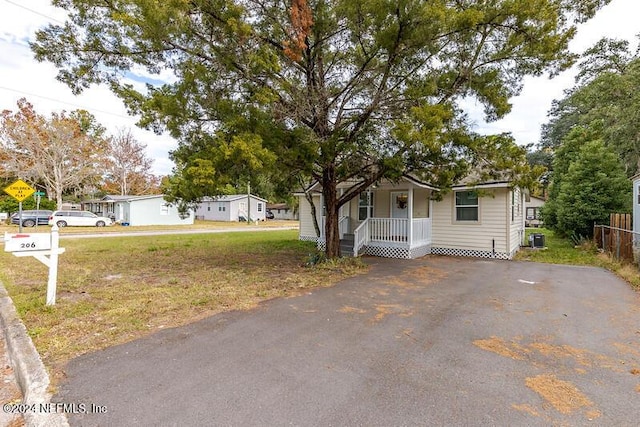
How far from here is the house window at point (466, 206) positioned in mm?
11977

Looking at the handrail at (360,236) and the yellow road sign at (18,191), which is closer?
the handrail at (360,236)

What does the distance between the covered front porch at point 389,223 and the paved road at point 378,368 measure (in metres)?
5.53

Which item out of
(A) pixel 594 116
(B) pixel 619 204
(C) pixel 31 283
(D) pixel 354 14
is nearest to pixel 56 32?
(C) pixel 31 283

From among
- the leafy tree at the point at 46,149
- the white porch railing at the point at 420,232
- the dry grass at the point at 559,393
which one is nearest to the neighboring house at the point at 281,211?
the leafy tree at the point at 46,149

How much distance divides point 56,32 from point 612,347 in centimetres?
1136

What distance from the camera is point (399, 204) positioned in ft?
42.1

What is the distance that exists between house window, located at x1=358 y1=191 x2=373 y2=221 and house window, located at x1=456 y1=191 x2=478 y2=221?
3294 millimetres

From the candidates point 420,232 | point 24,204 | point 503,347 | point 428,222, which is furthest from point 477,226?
point 24,204

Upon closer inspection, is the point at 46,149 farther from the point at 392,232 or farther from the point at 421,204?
the point at 421,204

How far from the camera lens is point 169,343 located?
12.9ft

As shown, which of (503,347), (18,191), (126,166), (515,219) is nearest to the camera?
(503,347)

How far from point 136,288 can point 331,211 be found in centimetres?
538

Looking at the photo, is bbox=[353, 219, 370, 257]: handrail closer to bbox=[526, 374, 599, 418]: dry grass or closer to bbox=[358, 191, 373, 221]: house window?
bbox=[358, 191, 373, 221]: house window

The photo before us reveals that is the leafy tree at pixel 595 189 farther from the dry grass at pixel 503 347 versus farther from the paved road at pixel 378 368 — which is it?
the dry grass at pixel 503 347
